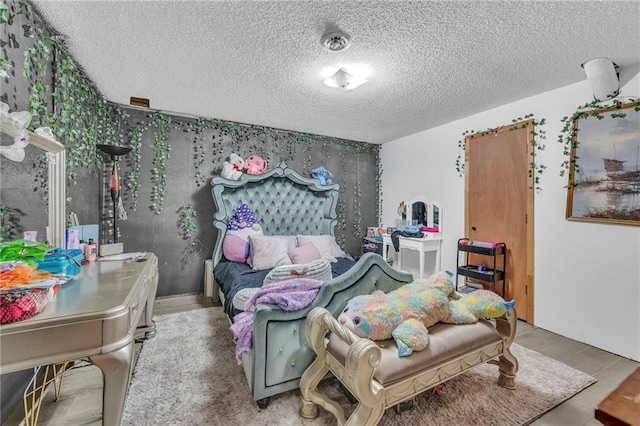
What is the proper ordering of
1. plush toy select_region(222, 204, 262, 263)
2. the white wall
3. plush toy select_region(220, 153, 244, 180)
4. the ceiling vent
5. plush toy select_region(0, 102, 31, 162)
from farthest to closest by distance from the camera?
plush toy select_region(220, 153, 244, 180) → plush toy select_region(222, 204, 262, 263) → the white wall → the ceiling vent → plush toy select_region(0, 102, 31, 162)

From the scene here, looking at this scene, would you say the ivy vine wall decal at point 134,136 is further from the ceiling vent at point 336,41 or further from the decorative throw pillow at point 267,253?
the ceiling vent at point 336,41

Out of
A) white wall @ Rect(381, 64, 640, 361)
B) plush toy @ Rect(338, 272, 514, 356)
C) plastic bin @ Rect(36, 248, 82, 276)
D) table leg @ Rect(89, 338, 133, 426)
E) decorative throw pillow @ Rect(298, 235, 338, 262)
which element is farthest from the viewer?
decorative throw pillow @ Rect(298, 235, 338, 262)

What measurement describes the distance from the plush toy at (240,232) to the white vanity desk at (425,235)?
213 centimetres

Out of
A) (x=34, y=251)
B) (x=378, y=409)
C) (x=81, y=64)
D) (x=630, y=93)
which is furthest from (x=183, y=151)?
(x=630, y=93)

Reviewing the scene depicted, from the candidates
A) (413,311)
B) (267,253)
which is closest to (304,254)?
(267,253)

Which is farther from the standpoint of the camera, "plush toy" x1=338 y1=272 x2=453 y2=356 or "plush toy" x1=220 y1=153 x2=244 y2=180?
"plush toy" x1=220 y1=153 x2=244 y2=180

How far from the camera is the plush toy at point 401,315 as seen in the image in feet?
4.85

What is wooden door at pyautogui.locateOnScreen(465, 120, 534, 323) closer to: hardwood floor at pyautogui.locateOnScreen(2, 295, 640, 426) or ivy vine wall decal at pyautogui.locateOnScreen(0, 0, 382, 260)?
hardwood floor at pyautogui.locateOnScreen(2, 295, 640, 426)

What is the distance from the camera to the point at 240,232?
3.54 meters

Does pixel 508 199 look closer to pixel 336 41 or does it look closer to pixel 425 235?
pixel 425 235

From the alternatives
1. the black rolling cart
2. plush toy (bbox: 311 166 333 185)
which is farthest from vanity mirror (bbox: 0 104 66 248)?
the black rolling cart

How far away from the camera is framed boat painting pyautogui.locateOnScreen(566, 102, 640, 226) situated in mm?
2305

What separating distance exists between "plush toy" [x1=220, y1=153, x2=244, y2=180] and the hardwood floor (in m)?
2.16

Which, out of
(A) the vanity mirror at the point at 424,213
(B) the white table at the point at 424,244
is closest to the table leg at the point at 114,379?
(B) the white table at the point at 424,244
